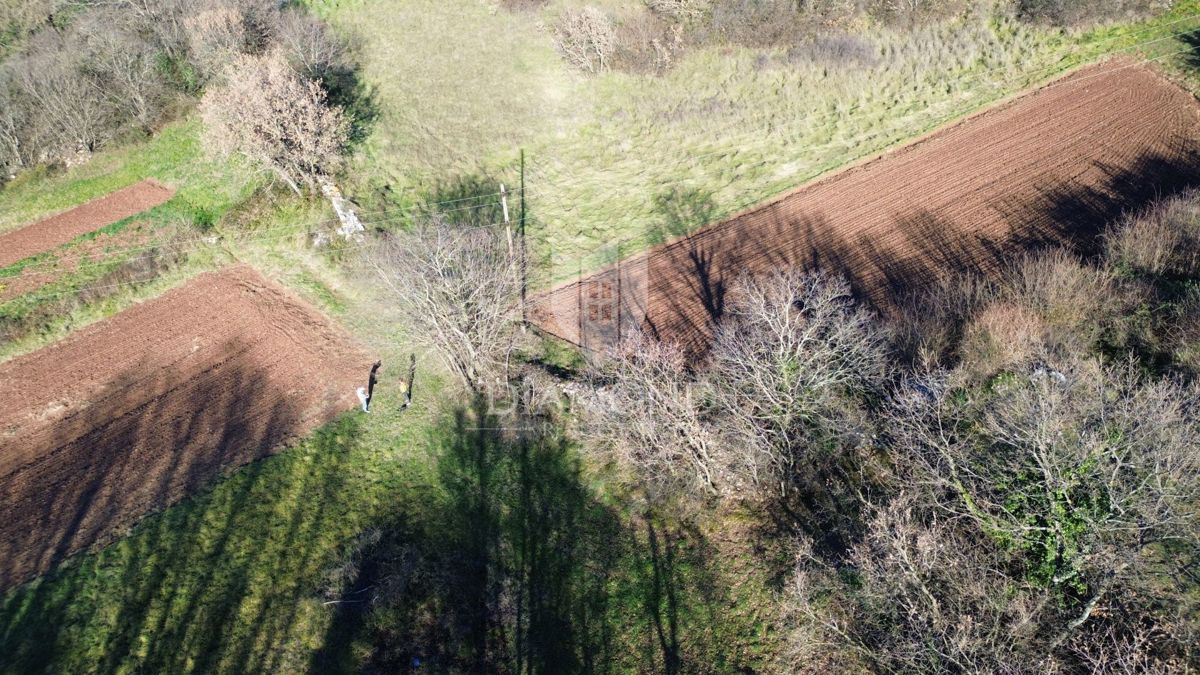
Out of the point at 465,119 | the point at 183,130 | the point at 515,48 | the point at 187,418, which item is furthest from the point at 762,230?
the point at 183,130

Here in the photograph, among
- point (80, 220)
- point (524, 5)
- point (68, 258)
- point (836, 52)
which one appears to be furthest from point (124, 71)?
point (836, 52)

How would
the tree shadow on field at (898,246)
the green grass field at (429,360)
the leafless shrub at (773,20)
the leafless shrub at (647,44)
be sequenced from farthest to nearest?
the leafless shrub at (647,44) → the leafless shrub at (773,20) → the tree shadow on field at (898,246) → the green grass field at (429,360)

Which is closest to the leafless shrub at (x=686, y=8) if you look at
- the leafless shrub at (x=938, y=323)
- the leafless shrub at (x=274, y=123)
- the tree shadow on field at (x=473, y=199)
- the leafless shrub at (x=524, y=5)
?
the leafless shrub at (x=524, y=5)

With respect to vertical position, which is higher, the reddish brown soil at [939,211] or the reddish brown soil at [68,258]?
the reddish brown soil at [68,258]

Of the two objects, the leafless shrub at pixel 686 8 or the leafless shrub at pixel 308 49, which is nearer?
the leafless shrub at pixel 686 8

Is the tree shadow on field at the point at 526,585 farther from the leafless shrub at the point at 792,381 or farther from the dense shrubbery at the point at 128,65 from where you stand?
the dense shrubbery at the point at 128,65

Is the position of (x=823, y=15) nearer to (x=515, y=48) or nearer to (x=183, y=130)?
(x=515, y=48)

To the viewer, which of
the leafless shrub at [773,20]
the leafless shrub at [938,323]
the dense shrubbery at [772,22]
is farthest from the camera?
the leafless shrub at [773,20]

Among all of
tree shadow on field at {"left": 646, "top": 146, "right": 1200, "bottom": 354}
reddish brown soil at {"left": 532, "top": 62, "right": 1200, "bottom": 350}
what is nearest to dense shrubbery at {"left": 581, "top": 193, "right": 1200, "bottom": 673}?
tree shadow on field at {"left": 646, "top": 146, "right": 1200, "bottom": 354}
